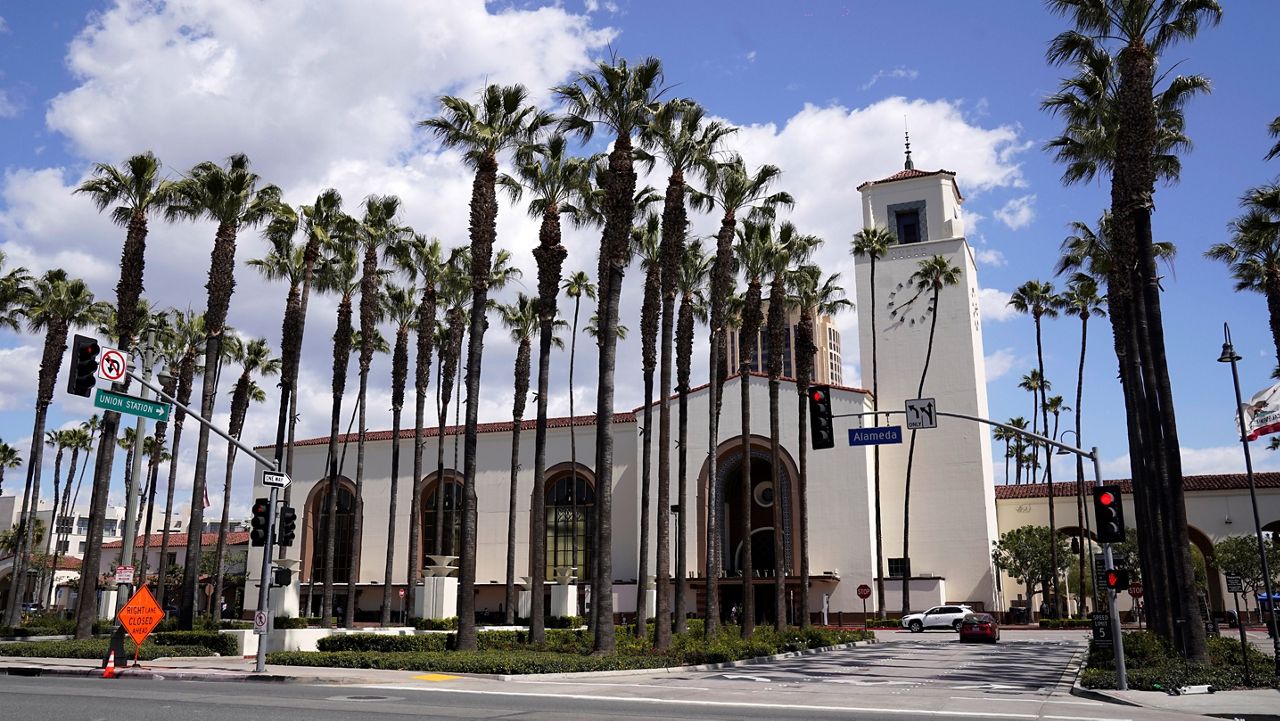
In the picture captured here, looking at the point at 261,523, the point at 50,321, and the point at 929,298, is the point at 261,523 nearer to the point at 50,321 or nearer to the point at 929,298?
the point at 50,321

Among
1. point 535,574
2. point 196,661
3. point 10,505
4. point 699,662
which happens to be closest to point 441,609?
point 535,574

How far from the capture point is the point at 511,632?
31.9m

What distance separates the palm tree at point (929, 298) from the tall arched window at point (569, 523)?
18.5 metres

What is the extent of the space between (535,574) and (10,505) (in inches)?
2827

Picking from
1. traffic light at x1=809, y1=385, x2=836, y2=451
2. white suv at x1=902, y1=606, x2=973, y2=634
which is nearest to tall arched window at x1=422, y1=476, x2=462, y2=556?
white suv at x1=902, y1=606, x2=973, y2=634

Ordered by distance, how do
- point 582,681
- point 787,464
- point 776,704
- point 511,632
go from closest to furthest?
point 776,704
point 582,681
point 511,632
point 787,464

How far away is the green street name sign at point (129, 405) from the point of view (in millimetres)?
18359

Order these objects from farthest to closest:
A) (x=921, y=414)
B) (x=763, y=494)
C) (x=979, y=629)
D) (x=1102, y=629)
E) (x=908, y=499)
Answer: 1. (x=763, y=494)
2. (x=908, y=499)
3. (x=979, y=629)
4. (x=1102, y=629)
5. (x=921, y=414)

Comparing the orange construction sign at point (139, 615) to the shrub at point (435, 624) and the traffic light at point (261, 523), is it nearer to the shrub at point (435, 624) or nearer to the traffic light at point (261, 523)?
the traffic light at point (261, 523)

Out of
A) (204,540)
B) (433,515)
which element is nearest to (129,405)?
(433,515)

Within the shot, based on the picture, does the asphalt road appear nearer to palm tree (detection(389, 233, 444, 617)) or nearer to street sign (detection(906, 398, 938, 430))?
street sign (detection(906, 398, 938, 430))

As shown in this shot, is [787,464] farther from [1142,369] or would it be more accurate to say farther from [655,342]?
[1142,369]

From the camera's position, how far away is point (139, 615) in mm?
21234

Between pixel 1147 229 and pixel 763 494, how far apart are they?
3635cm
